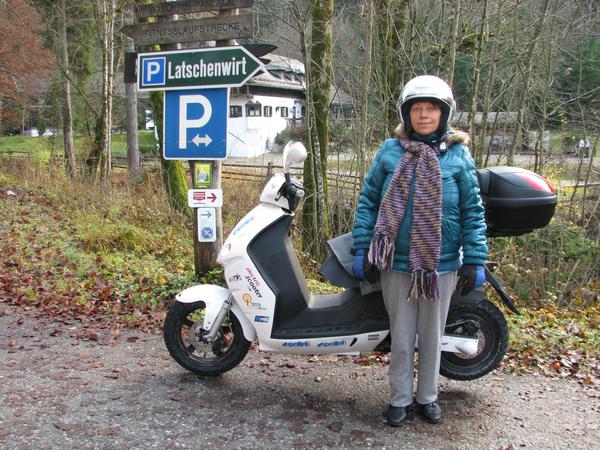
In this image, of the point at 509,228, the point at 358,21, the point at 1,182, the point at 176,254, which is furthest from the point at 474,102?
the point at 1,182

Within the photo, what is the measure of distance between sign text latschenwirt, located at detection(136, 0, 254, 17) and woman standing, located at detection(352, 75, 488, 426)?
2.79 m

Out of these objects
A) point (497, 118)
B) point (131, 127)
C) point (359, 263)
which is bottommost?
point (359, 263)

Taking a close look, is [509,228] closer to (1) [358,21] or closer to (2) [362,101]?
(2) [362,101]

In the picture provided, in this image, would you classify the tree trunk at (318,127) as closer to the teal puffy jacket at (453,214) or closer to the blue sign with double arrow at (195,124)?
the blue sign with double arrow at (195,124)

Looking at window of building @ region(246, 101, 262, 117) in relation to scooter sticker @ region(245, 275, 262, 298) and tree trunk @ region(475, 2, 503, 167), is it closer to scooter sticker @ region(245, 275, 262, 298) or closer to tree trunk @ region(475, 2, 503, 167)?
tree trunk @ region(475, 2, 503, 167)

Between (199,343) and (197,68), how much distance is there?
2.71 m

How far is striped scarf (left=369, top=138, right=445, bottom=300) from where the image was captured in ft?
11.0

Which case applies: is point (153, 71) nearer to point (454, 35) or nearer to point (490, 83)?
point (454, 35)

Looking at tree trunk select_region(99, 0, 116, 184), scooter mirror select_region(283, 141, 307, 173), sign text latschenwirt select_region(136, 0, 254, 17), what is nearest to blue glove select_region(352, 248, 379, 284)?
scooter mirror select_region(283, 141, 307, 173)

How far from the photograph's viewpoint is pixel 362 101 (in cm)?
911

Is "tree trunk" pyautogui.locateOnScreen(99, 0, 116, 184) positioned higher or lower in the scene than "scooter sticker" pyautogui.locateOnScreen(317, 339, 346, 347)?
higher

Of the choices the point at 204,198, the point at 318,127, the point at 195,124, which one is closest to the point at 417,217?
the point at 204,198

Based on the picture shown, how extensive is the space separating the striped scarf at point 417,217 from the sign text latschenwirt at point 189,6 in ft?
9.73

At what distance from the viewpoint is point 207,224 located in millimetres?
5906
